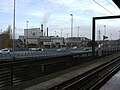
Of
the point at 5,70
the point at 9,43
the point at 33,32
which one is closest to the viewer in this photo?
the point at 5,70

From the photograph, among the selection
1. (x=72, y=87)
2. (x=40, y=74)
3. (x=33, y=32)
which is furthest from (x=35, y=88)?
(x=33, y=32)

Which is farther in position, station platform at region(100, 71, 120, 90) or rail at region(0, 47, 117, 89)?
station platform at region(100, 71, 120, 90)

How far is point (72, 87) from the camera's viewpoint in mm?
13055

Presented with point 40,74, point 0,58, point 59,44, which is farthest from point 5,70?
point 59,44

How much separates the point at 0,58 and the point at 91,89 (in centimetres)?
3100

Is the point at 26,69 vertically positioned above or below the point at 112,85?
above

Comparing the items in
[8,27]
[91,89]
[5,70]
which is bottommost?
[91,89]

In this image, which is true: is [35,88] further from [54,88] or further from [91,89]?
[91,89]

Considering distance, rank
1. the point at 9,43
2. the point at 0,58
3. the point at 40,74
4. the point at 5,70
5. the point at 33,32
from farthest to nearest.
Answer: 1. the point at 9,43
2. the point at 33,32
3. the point at 0,58
4. the point at 40,74
5. the point at 5,70

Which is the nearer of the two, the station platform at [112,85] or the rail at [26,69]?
the rail at [26,69]

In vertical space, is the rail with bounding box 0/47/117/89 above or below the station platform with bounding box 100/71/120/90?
above

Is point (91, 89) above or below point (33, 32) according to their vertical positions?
below

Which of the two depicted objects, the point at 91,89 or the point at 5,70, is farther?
the point at 91,89

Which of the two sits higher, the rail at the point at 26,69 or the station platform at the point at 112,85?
the rail at the point at 26,69
